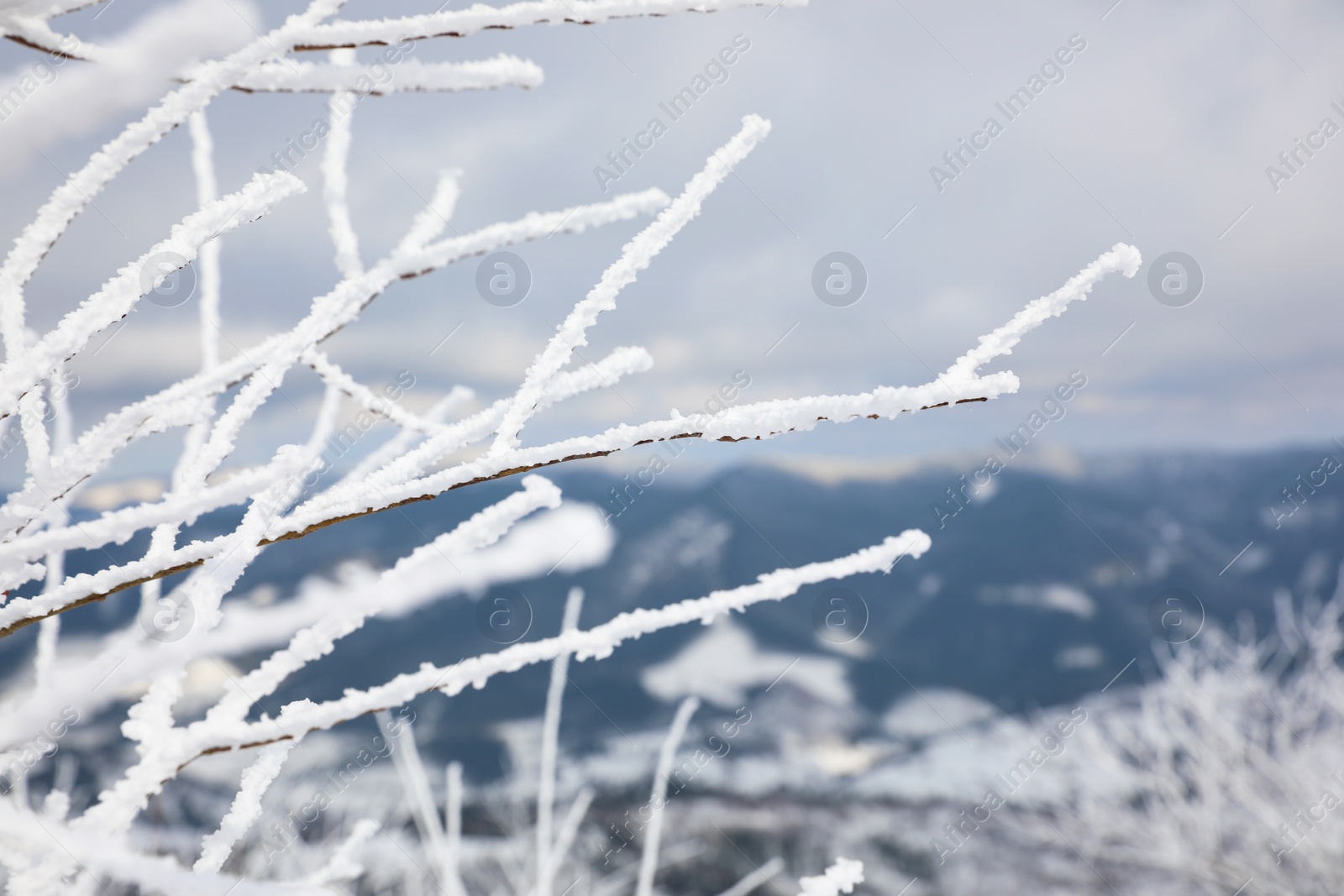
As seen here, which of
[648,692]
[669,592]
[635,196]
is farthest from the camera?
[669,592]

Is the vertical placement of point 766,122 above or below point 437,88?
below

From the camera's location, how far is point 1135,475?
49344 mm

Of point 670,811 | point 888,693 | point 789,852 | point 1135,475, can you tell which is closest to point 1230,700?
point 789,852

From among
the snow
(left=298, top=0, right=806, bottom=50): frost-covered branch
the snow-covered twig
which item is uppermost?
(left=298, top=0, right=806, bottom=50): frost-covered branch

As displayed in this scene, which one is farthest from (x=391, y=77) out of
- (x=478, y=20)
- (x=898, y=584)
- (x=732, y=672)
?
(x=898, y=584)

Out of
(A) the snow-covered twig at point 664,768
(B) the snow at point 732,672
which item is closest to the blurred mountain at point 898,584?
(B) the snow at point 732,672

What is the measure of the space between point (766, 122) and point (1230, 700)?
1689cm

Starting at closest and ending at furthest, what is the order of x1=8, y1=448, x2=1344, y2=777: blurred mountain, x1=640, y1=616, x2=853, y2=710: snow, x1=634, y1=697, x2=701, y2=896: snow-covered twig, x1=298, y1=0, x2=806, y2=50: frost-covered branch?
x1=298, y1=0, x2=806, y2=50: frost-covered branch, x1=634, y1=697, x2=701, y2=896: snow-covered twig, x1=8, y1=448, x2=1344, y2=777: blurred mountain, x1=640, y1=616, x2=853, y2=710: snow

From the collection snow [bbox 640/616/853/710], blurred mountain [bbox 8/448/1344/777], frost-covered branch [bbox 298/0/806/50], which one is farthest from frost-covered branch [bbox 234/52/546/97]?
snow [bbox 640/616/853/710]

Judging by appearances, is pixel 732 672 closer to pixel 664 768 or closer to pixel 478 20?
pixel 664 768

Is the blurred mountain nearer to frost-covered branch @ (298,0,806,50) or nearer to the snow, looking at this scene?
the snow

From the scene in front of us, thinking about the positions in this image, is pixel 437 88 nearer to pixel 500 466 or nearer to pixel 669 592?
pixel 500 466

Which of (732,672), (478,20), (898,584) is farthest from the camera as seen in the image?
(898,584)

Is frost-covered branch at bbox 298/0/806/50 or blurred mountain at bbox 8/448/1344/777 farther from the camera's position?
blurred mountain at bbox 8/448/1344/777
